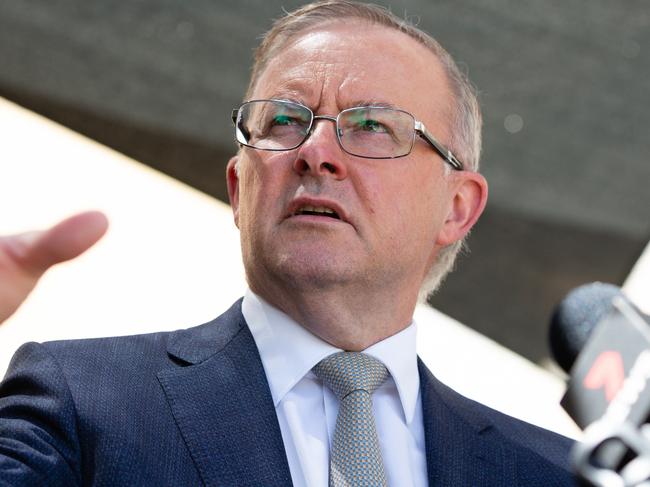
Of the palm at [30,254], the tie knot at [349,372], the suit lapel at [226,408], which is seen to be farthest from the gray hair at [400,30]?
the palm at [30,254]

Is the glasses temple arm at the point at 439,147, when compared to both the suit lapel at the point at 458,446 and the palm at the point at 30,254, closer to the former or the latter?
the suit lapel at the point at 458,446

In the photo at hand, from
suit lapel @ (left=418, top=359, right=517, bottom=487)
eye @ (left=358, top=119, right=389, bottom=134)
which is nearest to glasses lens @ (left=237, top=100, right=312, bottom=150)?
eye @ (left=358, top=119, right=389, bottom=134)

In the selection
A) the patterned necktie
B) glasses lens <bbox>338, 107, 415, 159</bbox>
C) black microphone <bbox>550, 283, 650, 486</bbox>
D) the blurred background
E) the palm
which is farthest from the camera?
the blurred background

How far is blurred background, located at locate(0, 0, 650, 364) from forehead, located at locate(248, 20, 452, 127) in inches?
74.5

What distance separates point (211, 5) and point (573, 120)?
5.39 ft

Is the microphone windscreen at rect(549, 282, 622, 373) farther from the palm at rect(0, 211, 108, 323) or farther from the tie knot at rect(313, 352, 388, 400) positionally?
the palm at rect(0, 211, 108, 323)

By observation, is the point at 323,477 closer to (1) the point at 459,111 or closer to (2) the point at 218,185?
(1) the point at 459,111

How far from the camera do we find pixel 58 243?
0.92 metres

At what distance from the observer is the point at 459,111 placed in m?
2.03

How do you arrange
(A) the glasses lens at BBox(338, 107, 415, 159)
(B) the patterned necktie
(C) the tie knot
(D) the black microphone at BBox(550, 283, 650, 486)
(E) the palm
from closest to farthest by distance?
(D) the black microphone at BBox(550, 283, 650, 486), (E) the palm, (B) the patterned necktie, (C) the tie knot, (A) the glasses lens at BBox(338, 107, 415, 159)

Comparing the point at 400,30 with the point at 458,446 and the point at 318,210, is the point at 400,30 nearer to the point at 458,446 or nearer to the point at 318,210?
the point at 318,210

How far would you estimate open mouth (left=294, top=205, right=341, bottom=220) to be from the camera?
1.70m

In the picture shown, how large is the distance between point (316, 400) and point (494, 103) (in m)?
2.74

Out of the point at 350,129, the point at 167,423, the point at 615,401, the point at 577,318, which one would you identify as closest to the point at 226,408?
the point at 167,423
